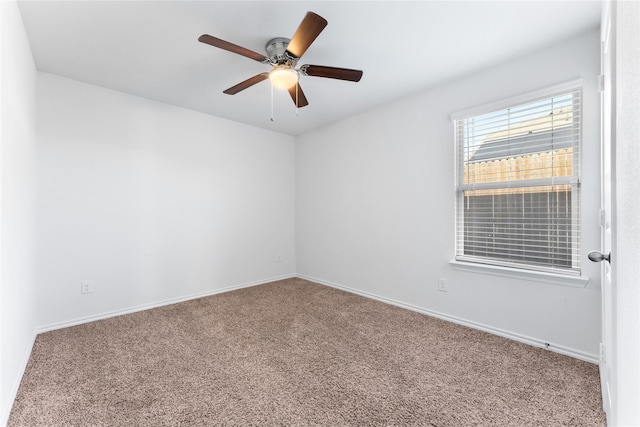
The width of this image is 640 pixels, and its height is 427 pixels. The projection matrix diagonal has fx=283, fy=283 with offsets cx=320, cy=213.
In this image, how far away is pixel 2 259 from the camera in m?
1.48

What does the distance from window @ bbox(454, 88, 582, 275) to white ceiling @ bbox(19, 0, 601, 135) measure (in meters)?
0.52

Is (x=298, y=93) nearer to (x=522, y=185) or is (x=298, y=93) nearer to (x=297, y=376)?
(x=522, y=185)

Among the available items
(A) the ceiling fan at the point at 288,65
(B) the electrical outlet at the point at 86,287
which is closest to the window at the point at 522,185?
(A) the ceiling fan at the point at 288,65

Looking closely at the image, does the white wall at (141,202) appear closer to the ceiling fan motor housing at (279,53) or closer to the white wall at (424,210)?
the white wall at (424,210)

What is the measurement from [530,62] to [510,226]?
1351 mm

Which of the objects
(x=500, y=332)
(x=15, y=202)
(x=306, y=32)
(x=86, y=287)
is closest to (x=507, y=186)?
(x=500, y=332)

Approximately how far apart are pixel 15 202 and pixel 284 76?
6.37 ft

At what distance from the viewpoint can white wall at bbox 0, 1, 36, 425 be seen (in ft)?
4.95

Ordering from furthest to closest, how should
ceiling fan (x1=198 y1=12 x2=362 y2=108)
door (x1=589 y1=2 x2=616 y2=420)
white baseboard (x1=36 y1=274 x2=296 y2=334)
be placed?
white baseboard (x1=36 y1=274 x2=296 y2=334) < ceiling fan (x1=198 y1=12 x2=362 y2=108) < door (x1=589 y1=2 x2=616 y2=420)

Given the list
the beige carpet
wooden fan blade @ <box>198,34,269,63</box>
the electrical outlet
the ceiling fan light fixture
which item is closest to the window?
the beige carpet

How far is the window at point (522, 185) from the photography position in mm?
2164

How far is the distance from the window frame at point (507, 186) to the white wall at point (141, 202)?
2.64 meters

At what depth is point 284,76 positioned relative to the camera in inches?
84.4
